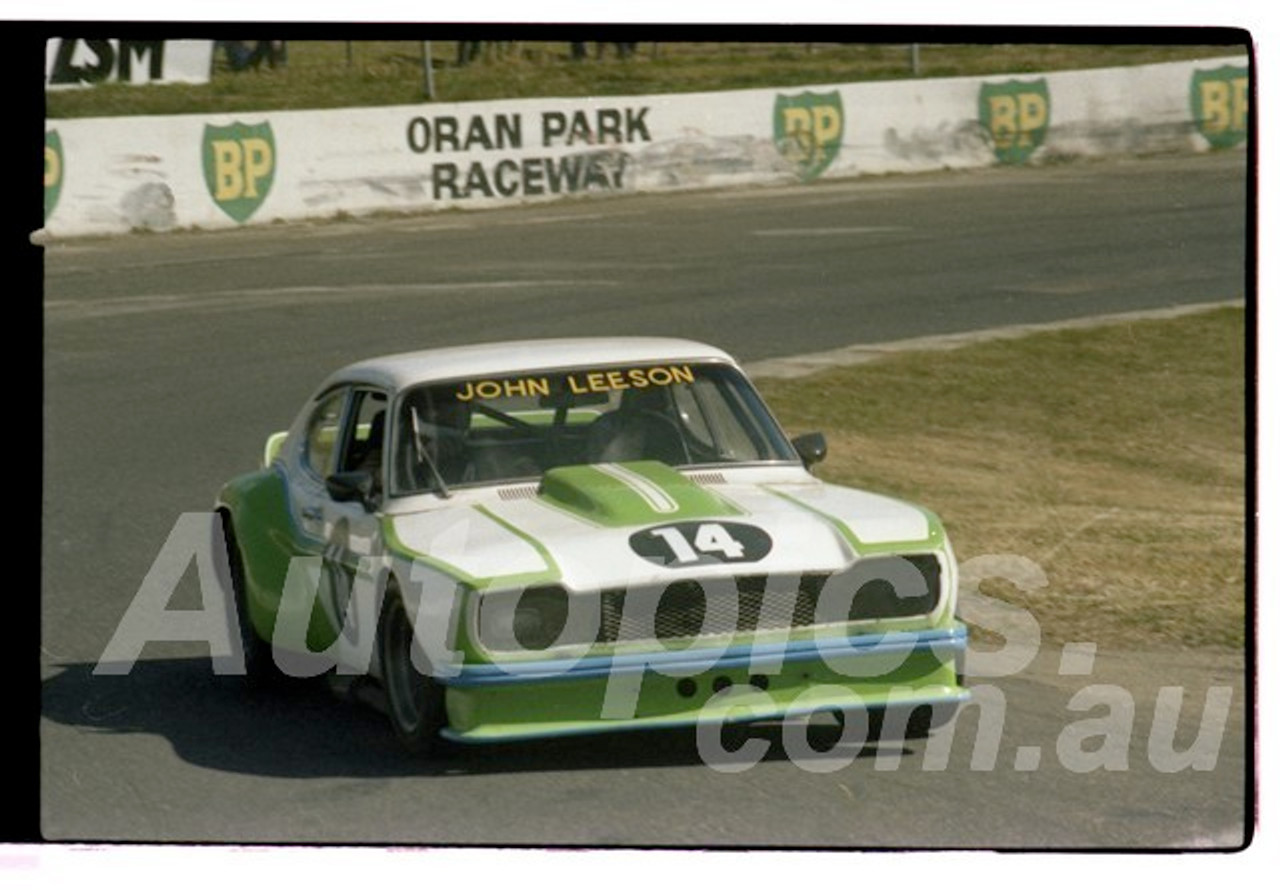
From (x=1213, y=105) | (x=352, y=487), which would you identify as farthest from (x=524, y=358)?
(x=1213, y=105)

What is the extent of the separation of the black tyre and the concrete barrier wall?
9.45m

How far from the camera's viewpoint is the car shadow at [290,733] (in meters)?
6.70

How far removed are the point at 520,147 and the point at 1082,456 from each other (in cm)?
736

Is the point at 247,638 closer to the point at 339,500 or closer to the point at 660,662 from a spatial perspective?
the point at 339,500

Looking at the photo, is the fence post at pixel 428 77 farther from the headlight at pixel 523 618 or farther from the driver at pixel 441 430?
the headlight at pixel 523 618

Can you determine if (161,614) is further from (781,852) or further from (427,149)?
(427,149)

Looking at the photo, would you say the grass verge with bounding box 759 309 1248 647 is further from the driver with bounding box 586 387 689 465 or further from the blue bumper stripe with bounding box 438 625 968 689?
the blue bumper stripe with bounding box 438 625 968 689

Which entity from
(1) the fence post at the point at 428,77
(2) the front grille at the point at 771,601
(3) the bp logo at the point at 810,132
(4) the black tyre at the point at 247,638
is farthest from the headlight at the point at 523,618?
(3) the bp logo at the point at 810,132

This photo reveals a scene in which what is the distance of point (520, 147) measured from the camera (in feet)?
64.6

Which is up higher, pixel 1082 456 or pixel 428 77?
pixel 428 77

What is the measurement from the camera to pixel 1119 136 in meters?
18.0

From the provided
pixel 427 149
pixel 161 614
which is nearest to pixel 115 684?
pixel 161 614

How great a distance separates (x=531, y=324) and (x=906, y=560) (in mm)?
10847

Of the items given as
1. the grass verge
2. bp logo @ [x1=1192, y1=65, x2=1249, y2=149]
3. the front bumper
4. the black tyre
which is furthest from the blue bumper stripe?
bp logo @ [x1=1192, y1=65, x2=1249, y2=149]
